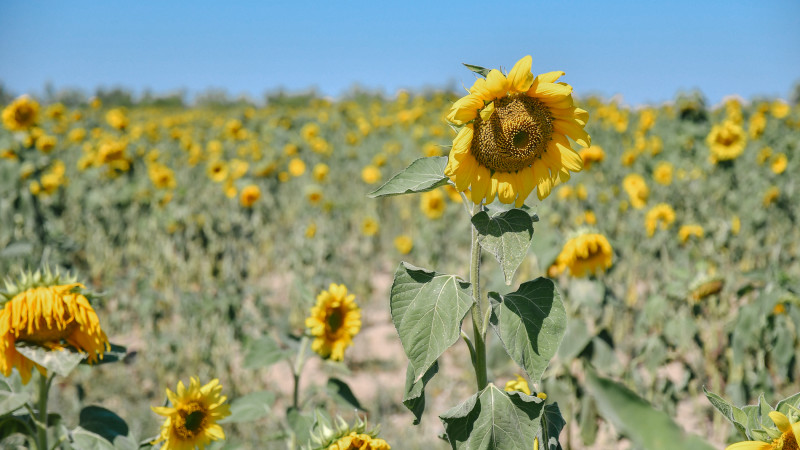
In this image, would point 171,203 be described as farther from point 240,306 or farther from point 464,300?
point 464,300

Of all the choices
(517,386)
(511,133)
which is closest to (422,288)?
(511,133)

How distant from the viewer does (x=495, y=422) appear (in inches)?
40.6

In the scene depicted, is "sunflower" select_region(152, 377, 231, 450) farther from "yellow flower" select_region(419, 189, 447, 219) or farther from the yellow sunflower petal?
"yellow flower" select_region(419, 189, 447, 219)

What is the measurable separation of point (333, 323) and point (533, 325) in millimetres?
1069

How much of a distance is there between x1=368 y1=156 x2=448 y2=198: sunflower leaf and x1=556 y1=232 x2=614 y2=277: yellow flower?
4.72ft

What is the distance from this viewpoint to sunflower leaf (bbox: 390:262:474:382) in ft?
3.17

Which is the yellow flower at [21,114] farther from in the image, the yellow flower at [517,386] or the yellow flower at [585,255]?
the yellow flower at [517,386]

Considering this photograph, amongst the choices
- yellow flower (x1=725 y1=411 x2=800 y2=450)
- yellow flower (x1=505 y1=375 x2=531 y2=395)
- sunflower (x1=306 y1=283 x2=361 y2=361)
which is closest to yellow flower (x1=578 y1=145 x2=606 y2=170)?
sunflower (x1=306 y1=283 x2=361 y2=361)

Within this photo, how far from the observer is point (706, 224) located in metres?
4.62

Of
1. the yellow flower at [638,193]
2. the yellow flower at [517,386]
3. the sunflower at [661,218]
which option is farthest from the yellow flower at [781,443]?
the yellow flower at [638,193]

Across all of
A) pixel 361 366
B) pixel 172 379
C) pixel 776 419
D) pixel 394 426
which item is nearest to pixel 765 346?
pixel 394 426

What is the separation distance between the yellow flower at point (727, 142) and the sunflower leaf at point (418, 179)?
14.9ft

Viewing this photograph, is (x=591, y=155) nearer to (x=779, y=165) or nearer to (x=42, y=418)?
(x=779, y=165)

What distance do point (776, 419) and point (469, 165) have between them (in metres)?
0.59
